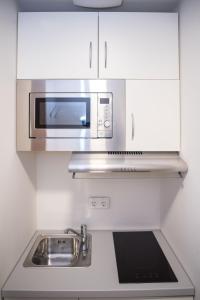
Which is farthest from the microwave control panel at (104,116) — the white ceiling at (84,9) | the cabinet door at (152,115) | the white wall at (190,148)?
the white ceiling at (84,9)

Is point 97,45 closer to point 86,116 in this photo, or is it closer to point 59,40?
point 59,40

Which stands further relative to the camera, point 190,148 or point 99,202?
point 99,202

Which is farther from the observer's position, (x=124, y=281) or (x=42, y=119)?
(x=42, y=119)

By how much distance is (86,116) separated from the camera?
4.26 feet

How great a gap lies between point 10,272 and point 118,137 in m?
0.96

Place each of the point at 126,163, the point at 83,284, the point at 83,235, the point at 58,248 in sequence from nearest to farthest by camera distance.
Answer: the point at 83,284 < the point at 126,163 < the point at 83,235 < the point at 58,248

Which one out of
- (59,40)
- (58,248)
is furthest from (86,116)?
(58,248)

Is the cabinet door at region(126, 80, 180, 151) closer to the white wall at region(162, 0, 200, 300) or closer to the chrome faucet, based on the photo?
the white wall at region(162, 0, 200, 300)

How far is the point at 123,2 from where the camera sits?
1.33m

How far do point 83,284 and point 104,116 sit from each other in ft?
2.99

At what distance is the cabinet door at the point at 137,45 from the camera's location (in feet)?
4.25

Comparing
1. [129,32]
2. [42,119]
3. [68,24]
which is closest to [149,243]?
[42,119]

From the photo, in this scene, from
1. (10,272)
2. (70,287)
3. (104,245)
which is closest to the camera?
(70,287)

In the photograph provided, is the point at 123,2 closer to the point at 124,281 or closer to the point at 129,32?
the point at 129,32
